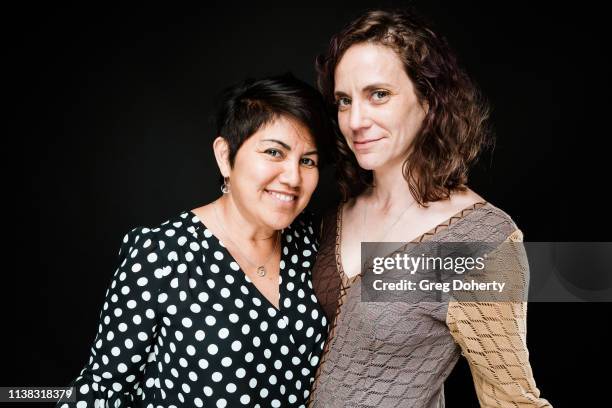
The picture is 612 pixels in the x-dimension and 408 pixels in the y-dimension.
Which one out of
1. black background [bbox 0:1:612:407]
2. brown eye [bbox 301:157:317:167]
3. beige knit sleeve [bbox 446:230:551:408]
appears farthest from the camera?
black background [bbox 0:1:612:407]

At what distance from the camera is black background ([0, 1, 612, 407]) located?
2604 millimetres

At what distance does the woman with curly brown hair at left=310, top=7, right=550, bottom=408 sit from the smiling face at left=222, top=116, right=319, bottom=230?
0.60 ft

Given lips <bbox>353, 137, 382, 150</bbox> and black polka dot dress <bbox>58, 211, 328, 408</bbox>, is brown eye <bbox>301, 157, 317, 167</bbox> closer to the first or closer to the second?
lips <bbox>353, 137, 382, 150</bbox>

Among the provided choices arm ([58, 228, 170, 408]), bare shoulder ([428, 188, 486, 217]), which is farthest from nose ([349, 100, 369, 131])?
arm ([58, 228, 170, 408])

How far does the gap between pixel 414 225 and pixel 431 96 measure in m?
0.39

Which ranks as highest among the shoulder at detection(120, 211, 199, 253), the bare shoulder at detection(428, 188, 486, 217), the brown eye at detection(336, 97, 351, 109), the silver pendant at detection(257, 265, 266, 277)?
the brown eye at detection(336, 97, 351, 109)

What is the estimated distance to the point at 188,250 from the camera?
1.80 m

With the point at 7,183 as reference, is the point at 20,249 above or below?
below

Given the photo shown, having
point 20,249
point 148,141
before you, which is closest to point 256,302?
point 148,141

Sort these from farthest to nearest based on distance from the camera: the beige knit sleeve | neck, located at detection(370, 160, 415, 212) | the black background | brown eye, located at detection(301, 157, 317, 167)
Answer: the black background < neck, located at detection(370, 160, 415, 212) < brown eye, located at detection(301, 157, 317, 167) < the beige knit sleeve

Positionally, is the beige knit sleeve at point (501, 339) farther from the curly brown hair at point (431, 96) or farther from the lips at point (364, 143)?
the lips at point (364, 143)

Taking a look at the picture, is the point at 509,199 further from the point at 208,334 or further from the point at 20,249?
the point at 20,249

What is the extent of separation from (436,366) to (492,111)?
1.31 m

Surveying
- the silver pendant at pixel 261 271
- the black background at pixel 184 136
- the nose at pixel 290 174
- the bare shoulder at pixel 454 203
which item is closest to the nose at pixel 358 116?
the nose at pixel 290 174
